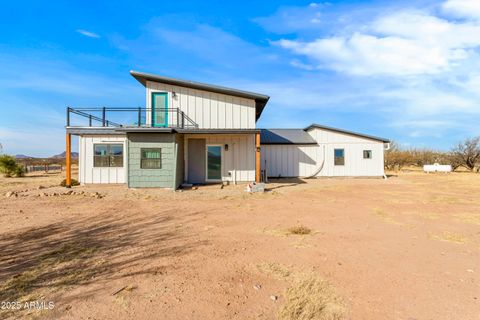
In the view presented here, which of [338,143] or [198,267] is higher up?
[338,143]

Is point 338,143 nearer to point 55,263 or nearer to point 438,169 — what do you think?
point 438,169

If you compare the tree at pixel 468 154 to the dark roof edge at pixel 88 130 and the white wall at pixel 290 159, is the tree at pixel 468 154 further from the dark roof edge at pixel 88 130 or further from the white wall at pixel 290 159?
the dark roof edge at pixel 88 130

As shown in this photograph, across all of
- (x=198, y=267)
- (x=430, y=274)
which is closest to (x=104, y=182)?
(x=198, y=267)

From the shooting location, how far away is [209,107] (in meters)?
14.2

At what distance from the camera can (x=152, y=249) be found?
449 centimetres

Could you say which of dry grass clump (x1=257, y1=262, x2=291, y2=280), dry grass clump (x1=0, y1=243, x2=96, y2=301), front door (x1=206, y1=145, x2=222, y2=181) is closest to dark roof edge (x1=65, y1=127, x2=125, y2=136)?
front door (x1=206, y1=145, x2=222, y2=181)

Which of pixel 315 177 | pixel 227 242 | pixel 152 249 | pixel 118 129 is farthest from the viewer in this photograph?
pixel 315 177

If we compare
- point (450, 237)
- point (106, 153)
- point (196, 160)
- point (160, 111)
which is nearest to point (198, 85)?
point (160, 111)

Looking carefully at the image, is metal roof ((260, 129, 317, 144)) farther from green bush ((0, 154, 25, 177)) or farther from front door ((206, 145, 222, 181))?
green bush ((0, 154, 25, 177))

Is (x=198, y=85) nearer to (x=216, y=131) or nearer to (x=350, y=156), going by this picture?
(x=216, y=131)

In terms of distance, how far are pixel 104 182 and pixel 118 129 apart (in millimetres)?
3846

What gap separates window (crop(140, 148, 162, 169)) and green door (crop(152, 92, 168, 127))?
2.35 meters

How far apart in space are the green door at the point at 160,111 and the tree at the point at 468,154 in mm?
35674

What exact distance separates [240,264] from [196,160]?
1111cm
